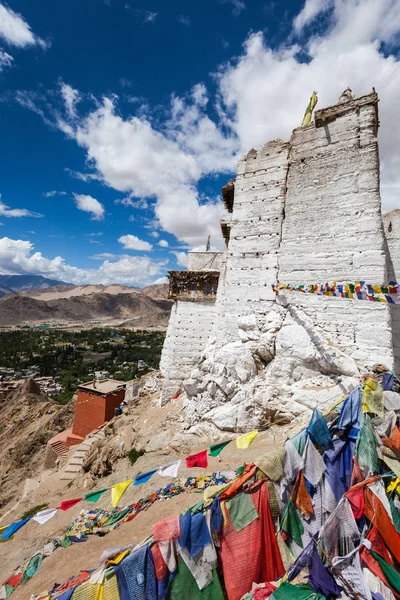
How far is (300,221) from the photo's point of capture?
1160cm

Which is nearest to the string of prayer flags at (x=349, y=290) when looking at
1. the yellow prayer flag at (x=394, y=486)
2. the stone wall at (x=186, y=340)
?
the yellow prayer flag at (x=394, y=486)

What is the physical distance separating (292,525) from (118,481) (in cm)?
747

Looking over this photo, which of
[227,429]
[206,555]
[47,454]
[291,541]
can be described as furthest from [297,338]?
[47,454]

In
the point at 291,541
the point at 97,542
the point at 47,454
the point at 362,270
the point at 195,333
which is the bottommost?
the point at 47,454

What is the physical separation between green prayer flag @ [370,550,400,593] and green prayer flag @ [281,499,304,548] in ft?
3.59

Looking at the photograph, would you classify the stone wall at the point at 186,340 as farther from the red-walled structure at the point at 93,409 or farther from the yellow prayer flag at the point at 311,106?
the yellow prayer flag at the point at 311,106

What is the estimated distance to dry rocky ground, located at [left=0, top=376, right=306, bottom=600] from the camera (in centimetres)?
670

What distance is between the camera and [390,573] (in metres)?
3.26

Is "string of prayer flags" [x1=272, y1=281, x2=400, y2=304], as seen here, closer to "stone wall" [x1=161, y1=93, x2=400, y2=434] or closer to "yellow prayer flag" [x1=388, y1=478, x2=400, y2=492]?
"stone wall" [x1=161, y1=93, x2=400, y2=434]

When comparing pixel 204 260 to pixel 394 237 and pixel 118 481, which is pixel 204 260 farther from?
pixel 118 481

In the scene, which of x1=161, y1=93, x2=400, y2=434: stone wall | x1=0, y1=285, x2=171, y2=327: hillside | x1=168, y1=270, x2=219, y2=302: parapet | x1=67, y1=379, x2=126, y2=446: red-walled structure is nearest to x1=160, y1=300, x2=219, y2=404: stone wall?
x1=168, y1=270, x2=219, y2=302: parapet

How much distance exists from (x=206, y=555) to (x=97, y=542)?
16.3 feet

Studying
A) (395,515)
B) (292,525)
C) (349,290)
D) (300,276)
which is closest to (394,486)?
(395,515)

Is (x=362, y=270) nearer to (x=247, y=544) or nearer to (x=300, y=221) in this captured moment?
(x=300, y=221)
